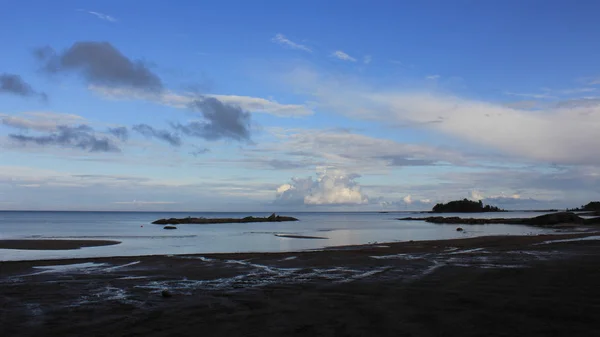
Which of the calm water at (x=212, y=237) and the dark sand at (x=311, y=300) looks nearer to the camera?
the dark sand at (x=311, y=300)

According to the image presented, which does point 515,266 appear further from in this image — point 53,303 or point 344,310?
point 53,303

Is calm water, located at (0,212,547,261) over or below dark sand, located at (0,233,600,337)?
below

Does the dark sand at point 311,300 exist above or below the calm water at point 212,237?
above

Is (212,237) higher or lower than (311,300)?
lower

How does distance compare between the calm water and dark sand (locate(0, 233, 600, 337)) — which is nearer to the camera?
dark sand (locate(0, 233, 600, 337))

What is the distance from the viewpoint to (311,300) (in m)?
13.1

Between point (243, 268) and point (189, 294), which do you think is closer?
point (189, 294)

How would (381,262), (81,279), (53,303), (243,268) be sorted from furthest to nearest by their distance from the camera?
(381,262), (243,268), (81,279), (53,303)

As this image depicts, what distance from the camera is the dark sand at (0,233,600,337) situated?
32.4ft

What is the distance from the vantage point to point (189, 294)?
14.4 meters

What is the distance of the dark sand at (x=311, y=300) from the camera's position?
988 centimetres

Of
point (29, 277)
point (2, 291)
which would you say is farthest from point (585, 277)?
point (29, 277)

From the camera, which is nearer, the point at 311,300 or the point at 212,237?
the point at 311,300

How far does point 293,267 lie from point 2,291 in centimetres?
1222
